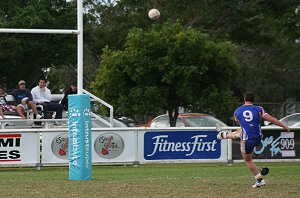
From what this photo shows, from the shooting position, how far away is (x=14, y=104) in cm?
2680

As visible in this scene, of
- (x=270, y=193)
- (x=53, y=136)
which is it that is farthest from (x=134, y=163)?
(x=270, y=193)

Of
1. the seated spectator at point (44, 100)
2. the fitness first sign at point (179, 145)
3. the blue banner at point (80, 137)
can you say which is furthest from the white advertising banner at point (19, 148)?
the blue banner at point (80, 137)

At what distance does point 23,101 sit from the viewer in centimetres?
2391

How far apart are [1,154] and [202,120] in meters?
9.52

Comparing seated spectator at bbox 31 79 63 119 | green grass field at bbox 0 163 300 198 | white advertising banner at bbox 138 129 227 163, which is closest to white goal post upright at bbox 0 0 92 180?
green grass field at bbox 0 163 300 198

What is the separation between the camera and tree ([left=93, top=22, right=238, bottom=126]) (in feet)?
98.8

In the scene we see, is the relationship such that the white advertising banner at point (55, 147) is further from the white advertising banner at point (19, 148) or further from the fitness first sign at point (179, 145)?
the fitness first sign at point (179, 145)

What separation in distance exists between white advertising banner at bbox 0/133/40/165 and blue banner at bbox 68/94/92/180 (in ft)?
19.5

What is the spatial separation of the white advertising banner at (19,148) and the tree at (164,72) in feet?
25.2

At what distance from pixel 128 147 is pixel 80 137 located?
6514mm

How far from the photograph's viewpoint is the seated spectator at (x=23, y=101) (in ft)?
78.6

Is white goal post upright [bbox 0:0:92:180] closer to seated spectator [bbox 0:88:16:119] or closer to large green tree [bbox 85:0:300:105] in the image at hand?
seated spectator [bbox 0:88:16:119]

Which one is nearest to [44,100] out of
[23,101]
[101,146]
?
[23,101]

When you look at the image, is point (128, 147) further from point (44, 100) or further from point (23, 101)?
point (23, 101)
